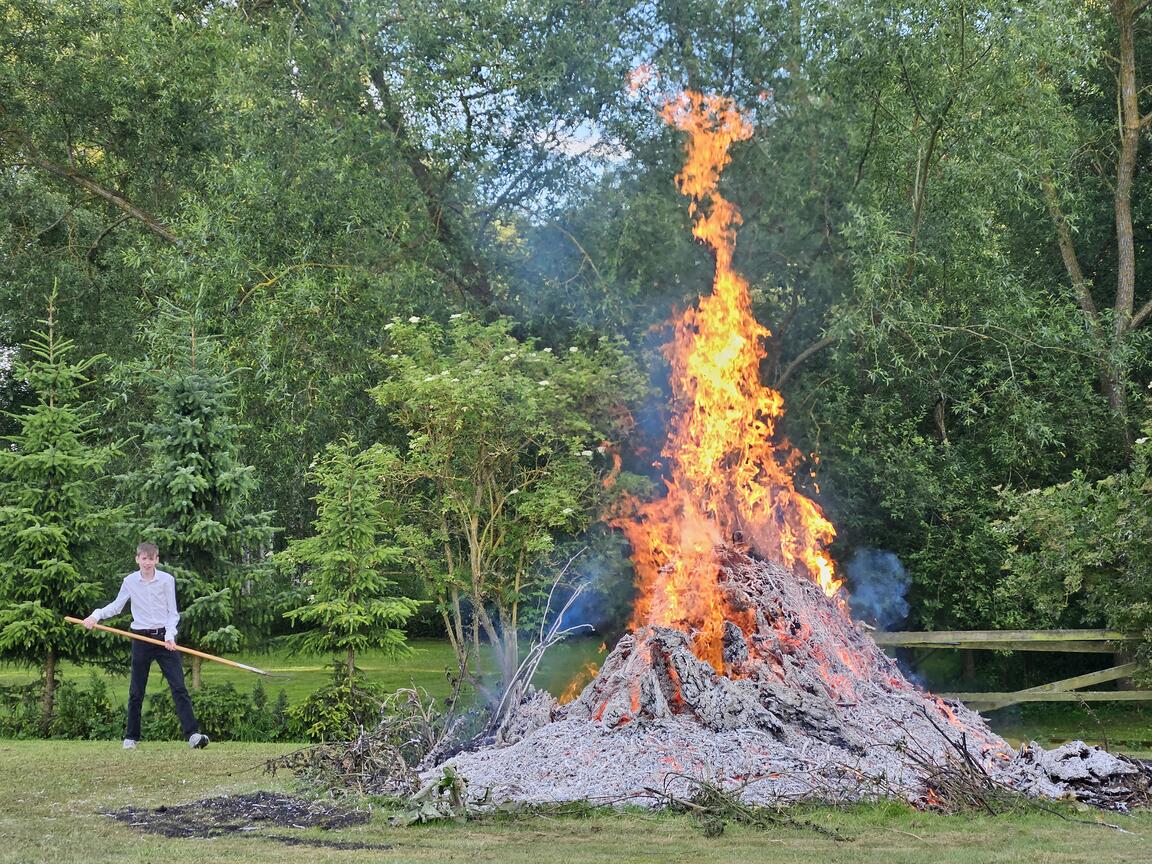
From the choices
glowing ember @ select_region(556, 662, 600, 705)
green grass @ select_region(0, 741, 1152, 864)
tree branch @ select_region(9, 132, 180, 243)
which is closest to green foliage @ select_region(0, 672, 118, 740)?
green grass @ select_region(0, 741, 1152, 864)

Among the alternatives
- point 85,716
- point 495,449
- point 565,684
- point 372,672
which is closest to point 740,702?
point 495,449

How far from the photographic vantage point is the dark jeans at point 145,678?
1154cm

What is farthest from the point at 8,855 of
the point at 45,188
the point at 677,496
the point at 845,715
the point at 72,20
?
the point at 45,188

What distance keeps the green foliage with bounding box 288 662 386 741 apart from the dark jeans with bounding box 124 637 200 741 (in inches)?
80.3

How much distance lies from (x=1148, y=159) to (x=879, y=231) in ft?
23.1

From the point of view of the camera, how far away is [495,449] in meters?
15.8

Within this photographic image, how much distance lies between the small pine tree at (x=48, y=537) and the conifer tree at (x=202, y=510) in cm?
61

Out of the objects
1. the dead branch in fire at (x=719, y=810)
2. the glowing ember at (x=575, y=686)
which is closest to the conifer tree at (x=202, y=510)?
the glowing ember at (x=575, y=686)

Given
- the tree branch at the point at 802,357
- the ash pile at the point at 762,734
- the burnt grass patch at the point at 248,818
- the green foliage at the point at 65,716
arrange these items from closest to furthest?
the burnt grass patch at the point at 248,818
the ash pile at the point at 762,734
the green foliage at the point at 65,716
the tree branch at the point at 802,357

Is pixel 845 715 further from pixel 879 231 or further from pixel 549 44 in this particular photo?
pixel 549 44

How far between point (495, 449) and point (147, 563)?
5.33 metres

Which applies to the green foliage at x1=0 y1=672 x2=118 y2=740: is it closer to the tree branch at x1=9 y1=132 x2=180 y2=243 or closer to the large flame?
the large flame

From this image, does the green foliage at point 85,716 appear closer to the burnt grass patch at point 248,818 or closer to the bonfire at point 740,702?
the burnt grass patch at point 248,818

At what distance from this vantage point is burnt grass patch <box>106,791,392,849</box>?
771cm
